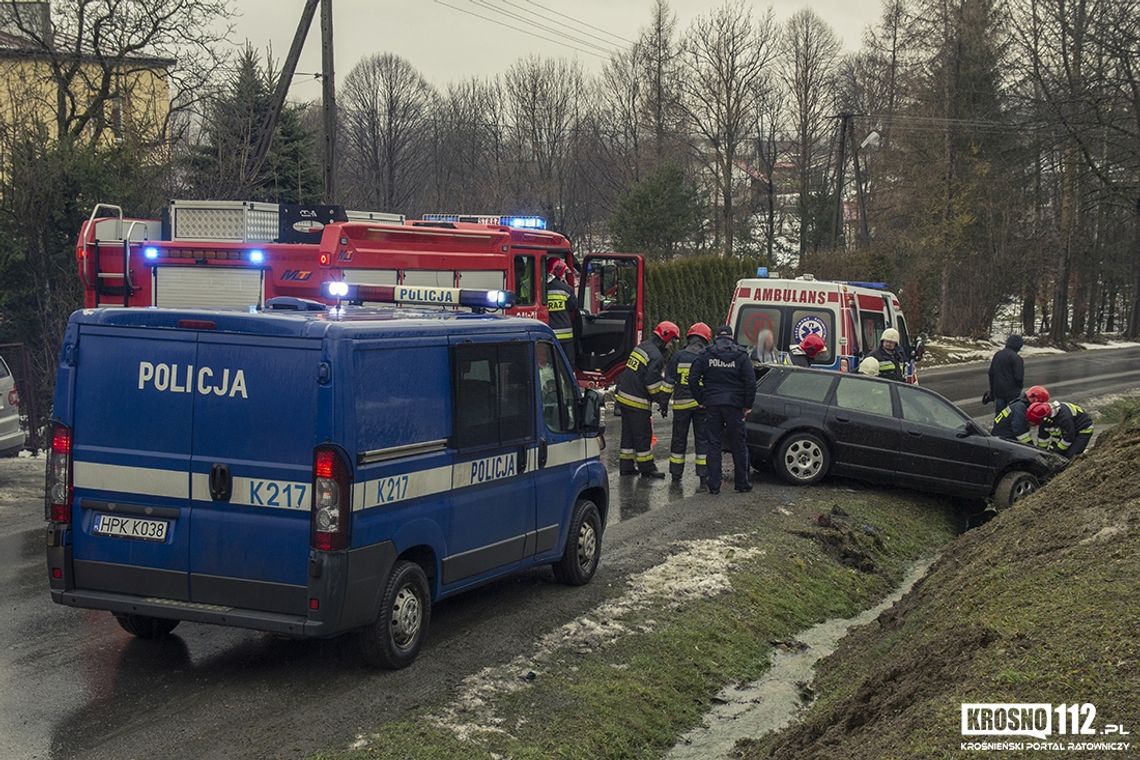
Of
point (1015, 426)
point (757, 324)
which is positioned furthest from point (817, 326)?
point (1015, 426)

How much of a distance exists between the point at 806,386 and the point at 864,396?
0.65 m

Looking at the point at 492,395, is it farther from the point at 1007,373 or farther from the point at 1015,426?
the point at 1007,373

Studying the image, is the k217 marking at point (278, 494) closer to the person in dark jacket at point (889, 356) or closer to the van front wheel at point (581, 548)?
the van front wheel at point (581, 548)

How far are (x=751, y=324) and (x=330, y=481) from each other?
41.4ft

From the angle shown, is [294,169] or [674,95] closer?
[294,169]

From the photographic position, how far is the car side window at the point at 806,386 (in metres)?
14.0

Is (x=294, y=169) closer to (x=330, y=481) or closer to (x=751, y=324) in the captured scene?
(x=751, y=324)

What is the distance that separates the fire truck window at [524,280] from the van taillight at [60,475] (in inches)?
401

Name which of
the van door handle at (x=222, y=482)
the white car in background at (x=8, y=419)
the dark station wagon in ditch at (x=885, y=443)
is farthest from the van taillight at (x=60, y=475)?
the dark station wagon in ditch at (x=885, y=443)

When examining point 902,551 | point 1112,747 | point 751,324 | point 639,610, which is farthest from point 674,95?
point 1112,747

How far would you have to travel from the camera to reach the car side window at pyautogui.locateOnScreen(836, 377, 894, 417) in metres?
13.8

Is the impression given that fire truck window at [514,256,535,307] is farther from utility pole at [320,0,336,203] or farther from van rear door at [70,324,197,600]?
van rear door at [70,324,197,600]

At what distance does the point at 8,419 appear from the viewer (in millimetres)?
12766

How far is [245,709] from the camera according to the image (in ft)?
20.8
